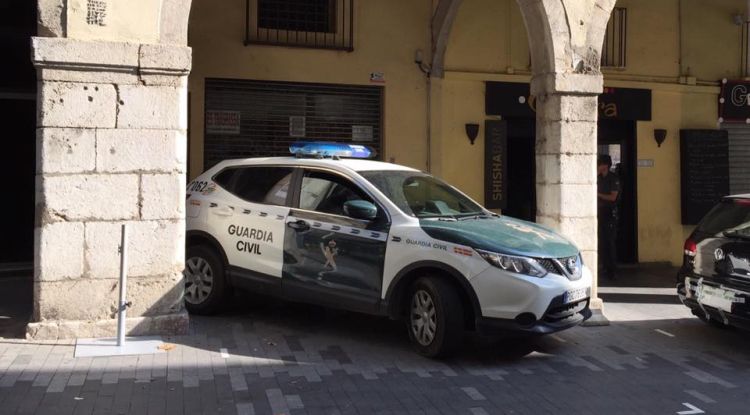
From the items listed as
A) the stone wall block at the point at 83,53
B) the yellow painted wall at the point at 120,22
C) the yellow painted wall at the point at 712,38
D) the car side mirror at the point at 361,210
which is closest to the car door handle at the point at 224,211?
the car side mirror at the point at 361,210

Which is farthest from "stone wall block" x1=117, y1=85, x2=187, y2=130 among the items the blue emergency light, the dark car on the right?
the dark car on the right

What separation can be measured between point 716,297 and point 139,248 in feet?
18.3

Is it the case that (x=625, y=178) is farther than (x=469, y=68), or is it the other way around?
(x=625, y=178)

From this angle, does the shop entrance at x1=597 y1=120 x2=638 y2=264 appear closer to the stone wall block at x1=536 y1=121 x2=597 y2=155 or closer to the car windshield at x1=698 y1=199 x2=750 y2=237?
the stone wall block at x1=536 y1=121 x2=597 y2=155

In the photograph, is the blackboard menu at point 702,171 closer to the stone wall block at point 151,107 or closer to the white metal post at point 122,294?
the stone wall block at point 151,107

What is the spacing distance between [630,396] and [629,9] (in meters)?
9.13

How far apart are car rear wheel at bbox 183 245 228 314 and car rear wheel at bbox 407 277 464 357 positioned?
2.32 m

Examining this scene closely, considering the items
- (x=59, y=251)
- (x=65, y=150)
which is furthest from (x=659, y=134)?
(x=59, y=251)

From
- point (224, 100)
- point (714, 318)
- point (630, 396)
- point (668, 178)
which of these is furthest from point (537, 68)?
point (668, 178)

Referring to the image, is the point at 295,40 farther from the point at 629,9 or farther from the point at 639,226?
the point at 639,226

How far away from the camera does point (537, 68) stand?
8320mm

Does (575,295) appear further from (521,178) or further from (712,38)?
(712,38)

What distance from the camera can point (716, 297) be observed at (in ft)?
21.9

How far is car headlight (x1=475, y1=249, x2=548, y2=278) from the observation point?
5.82m
